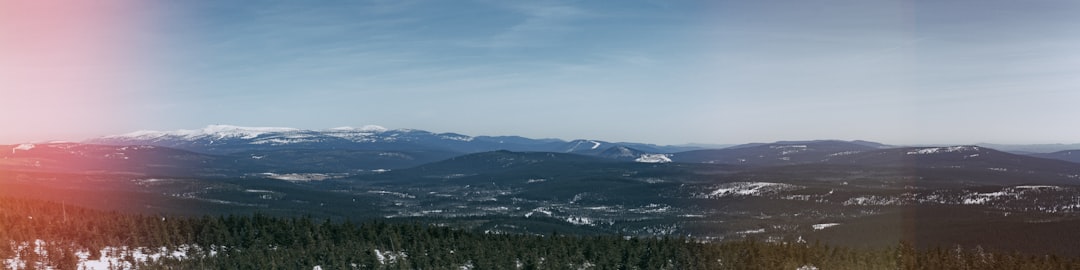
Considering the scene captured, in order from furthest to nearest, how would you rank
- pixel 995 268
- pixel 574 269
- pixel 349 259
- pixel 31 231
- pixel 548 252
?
pixel 995 268 < pixel 548 252 < pixel 574 269 < pixel 349 259 < pixel 31 231

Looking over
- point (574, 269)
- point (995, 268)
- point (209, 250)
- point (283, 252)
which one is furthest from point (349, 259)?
point (995, 268)

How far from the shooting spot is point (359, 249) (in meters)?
108

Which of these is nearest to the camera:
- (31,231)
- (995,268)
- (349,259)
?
(31,231)

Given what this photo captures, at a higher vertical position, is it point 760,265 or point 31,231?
point 31,231

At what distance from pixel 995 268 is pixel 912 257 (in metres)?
12.7

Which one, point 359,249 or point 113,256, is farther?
point 359,249

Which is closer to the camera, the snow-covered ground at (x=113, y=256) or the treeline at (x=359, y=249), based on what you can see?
the snow-covered ground at (x=113, y=256)

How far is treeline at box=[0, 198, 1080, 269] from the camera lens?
97.2 meters

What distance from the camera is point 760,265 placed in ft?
402

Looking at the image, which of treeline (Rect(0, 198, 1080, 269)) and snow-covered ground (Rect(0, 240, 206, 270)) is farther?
treeline (Rect(0, 198, 1080, 269))

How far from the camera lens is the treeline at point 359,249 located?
97250 mm

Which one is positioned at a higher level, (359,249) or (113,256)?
(113,256)

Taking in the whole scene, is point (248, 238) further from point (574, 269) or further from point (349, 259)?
point (574, 269)

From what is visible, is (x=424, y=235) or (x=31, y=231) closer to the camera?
(x=31, y=231)
